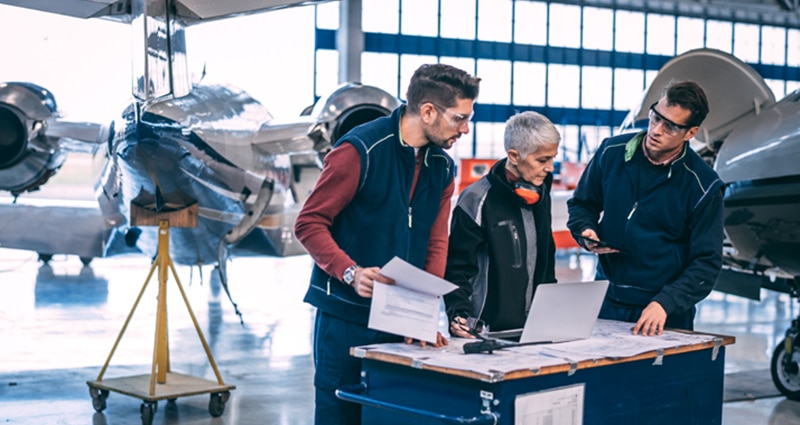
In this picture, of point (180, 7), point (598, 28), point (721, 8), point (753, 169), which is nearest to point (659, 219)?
point (753, 169)

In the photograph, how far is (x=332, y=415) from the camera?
3424 millimetres

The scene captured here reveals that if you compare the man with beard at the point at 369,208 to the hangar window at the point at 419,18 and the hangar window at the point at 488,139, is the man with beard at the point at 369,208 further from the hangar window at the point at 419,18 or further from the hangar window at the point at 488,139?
the hangar window at the point at 488,139

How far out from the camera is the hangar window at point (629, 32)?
112ft

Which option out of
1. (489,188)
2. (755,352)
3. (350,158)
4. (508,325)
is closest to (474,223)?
(489,188)

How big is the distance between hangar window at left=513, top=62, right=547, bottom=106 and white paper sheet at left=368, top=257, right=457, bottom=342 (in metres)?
30.1

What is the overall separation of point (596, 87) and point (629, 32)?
2465mm

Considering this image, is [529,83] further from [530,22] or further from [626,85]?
[626,85]

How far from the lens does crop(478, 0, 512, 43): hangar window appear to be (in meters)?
31.9

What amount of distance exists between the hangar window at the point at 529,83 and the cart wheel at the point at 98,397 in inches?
1077

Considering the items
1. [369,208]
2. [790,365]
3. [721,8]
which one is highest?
[721,8]

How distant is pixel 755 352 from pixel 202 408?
20.9ft

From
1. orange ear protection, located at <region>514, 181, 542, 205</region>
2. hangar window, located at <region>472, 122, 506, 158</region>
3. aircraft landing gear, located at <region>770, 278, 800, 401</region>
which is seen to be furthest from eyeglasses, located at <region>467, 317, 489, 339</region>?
hangar window, located at <region>472, 122, 506, 158</region>

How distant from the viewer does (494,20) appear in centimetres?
3209

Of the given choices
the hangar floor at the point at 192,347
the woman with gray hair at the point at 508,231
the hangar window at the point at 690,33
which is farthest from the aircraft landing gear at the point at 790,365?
the hangar window at the point at 690,33
